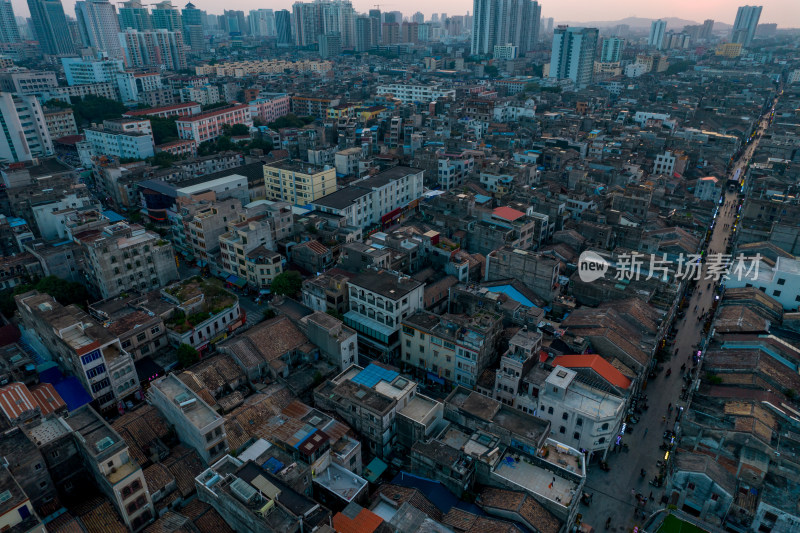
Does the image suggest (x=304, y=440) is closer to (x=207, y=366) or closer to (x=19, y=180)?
(x=207, y=366)

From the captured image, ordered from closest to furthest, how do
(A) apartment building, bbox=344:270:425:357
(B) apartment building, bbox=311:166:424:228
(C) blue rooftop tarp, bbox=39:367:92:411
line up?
(C) blue rooftop tarp, bbox=39:367:92:411 < (A) apartment building, bbox=344:270:425:357 < (B) apartment building, bbox=311:166:424:228

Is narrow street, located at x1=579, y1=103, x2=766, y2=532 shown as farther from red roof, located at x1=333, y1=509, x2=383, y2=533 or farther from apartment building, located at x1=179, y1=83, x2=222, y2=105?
apartment building, located at x1=179, y1=83, x2=222, y2=105

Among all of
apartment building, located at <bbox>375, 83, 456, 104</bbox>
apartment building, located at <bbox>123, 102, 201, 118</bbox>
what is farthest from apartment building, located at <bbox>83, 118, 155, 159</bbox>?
apartment building, located at <bbox>375, 83, 456, 104</bbox>

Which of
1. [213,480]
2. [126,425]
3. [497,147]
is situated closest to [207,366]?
[126,425]

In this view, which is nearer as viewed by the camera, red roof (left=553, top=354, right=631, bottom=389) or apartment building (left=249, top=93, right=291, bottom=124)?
red roof (left=553, top=354, right=631, bottom=389)

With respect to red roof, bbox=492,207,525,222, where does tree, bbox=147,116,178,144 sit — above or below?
above

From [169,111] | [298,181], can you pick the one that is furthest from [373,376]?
[169,111]
